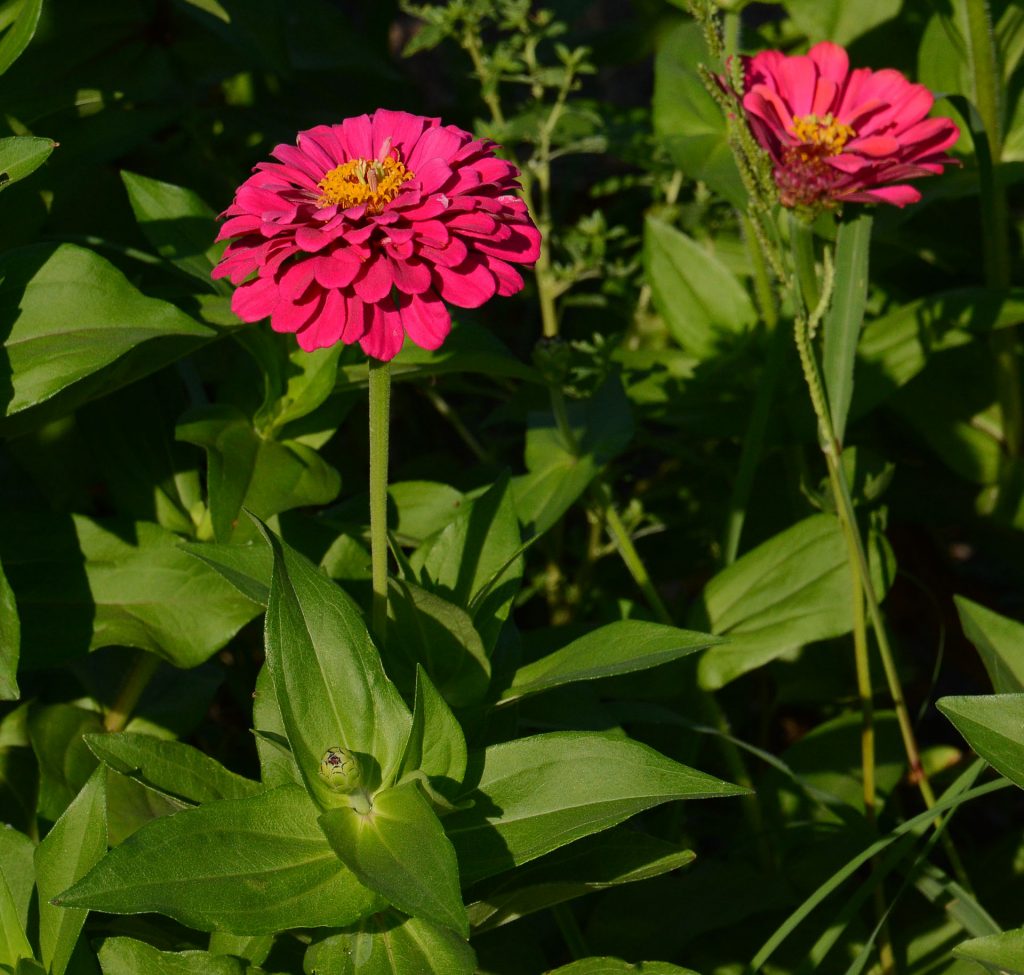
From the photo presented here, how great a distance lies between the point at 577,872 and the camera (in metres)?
0.96

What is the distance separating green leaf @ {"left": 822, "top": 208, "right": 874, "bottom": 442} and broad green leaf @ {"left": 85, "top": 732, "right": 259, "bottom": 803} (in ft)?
1.90

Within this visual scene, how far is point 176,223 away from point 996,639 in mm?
790

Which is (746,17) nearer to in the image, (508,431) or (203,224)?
(508,431)

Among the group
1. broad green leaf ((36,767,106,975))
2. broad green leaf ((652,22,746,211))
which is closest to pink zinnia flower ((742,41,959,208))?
broad green leaf ((652,22,746,211))

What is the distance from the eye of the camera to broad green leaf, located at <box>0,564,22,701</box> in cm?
90

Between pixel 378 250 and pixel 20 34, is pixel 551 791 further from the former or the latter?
pixel 20 34

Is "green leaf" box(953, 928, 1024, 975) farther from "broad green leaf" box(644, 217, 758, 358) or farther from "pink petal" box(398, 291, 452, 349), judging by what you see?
"broad green leaf" box(644, 217, 758, 358)

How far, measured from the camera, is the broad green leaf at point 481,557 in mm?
998

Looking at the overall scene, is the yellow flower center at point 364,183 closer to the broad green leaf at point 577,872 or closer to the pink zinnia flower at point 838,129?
the pink zinnia flower at point 838,129

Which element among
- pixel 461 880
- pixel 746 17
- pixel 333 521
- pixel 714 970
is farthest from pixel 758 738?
pixel 746 17

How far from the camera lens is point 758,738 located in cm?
163

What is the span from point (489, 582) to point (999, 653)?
0.43 m

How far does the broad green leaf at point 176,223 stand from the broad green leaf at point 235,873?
499mm

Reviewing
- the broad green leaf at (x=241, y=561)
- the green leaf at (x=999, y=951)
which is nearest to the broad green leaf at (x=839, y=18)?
the broad green leaf at (x=241, y=561)
